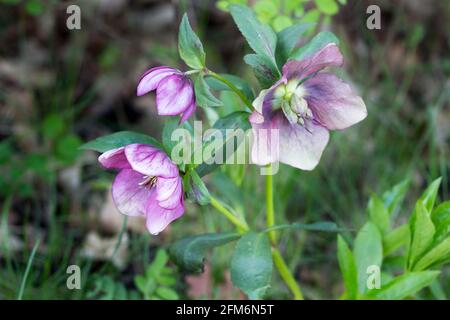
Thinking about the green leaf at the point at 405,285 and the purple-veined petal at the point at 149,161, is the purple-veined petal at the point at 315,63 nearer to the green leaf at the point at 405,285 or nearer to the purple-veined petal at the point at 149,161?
the purple-veined petal at the point at 149,161

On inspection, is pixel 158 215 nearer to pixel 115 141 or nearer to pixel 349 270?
pixel 115 141

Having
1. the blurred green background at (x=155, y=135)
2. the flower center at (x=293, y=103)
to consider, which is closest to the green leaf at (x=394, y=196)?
the blurred green background at (x=155, y=135)

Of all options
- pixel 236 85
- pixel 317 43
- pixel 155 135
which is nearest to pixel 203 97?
pixel 236 85

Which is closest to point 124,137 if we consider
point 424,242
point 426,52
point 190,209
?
point 424,242

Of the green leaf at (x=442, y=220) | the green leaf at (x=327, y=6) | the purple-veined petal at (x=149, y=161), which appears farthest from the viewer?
the green leaf at (x=327, y=6)

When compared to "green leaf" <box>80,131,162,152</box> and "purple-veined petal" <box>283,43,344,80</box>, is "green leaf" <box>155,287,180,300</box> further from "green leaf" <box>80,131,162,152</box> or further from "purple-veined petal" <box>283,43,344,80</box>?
"purple-veined petal" <box>283,43,344,80</box>

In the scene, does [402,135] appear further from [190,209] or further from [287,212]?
[190,209]

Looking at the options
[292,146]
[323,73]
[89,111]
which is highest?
[89,111]
